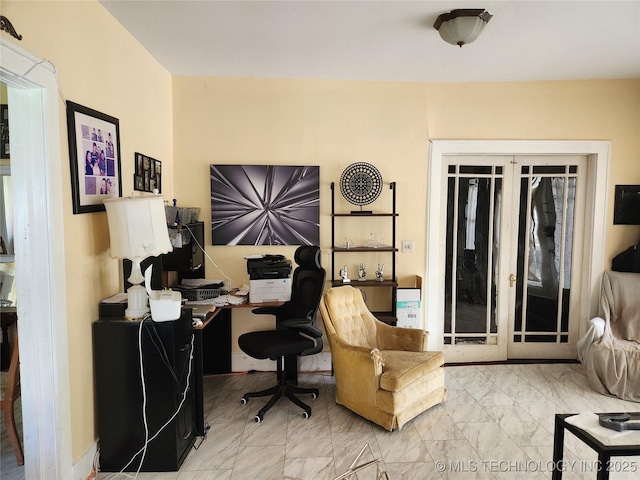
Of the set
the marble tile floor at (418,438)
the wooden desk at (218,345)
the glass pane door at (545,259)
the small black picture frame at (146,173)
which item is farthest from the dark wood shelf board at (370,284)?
the small black picture frame at (146,173)

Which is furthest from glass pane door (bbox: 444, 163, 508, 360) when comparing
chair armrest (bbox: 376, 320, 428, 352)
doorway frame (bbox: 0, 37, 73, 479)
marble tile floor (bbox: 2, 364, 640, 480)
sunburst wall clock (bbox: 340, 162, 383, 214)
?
doorway frame (bbox: 0, 37, 73, 479)

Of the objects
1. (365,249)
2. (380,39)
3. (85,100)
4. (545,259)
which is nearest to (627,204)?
(545,259)

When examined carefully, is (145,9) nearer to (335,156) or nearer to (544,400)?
(335,156)

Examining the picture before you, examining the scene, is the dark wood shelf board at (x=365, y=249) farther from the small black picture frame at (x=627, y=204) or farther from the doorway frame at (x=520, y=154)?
the small black picture frame at (x=627, y=204)

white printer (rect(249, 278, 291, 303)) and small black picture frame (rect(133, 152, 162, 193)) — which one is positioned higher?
small black picture frame (rect(133, 152, 162, 193))

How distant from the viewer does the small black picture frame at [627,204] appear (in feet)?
13.3

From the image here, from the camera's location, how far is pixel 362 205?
3.96 meters

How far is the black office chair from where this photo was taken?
10.2 feet

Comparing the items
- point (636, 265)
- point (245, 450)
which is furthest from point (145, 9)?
point (636, 265)

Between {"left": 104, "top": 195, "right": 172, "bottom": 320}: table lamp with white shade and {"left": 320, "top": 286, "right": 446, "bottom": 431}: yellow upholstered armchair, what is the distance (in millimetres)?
1442

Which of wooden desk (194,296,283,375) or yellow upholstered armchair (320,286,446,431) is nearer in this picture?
yellow upholstered armchair (320,286,446,431)

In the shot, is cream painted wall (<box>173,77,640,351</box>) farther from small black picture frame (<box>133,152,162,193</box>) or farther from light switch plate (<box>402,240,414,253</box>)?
small black picture frame (<box>133,152,162,193</box>)

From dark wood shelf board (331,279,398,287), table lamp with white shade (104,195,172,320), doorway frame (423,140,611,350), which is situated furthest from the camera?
doorway frame (423,140,611,350)

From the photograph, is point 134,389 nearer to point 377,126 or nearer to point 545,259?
point 377,126
